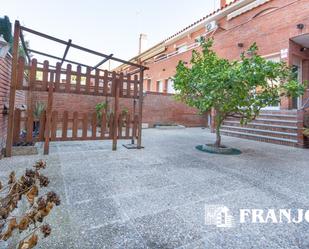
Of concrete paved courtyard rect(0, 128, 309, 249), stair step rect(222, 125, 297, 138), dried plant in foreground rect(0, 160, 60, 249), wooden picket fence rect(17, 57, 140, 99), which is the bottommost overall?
concrete paved courtyard rect(0, 128, 309, 249)

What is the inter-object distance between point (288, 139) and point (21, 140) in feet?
26.6

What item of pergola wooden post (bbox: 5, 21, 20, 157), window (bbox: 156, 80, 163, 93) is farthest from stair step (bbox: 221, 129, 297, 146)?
window (bbox: 156, 80, 163, 93)

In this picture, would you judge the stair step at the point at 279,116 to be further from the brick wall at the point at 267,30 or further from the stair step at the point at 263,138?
the stair step at the point at 263,138

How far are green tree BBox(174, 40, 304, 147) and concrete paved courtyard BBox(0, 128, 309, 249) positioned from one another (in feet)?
4.90

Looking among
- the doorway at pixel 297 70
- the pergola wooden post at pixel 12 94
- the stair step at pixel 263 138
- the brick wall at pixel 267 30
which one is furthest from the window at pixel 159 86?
the pergola wooden post at pixel 12 94

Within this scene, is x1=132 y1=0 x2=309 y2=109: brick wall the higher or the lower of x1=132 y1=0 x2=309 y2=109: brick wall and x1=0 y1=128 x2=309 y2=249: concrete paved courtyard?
the higher

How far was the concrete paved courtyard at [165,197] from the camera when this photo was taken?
5.91 ft

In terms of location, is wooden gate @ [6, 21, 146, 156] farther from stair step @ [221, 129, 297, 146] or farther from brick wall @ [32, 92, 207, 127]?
stair step @ [221, 129, 297, 146]

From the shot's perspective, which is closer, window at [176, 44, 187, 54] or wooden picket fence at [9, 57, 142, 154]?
wooden picket fence at [9, 57, 142, 154]

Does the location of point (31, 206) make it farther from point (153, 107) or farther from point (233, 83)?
point (153, 107)

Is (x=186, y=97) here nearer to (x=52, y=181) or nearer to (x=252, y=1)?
(x=52, y=181)

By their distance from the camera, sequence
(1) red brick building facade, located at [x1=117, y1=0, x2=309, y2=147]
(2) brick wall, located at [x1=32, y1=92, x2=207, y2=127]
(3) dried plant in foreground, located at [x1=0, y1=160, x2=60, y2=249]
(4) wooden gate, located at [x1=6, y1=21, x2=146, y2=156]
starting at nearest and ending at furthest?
1. (3) dried plant in foreground, located at [x1=0, y1=160, x2=60, y2=249]
2. (4) wooden gate, located at [x1=6, y1=21, x2=146, y2=156]
3. (1) red brick building facade, located at [x1=117, y1=0, x2=309, y2=147]
4. (2) brick wall, located at [x1=32, y1=92, x2=207, y2=127]

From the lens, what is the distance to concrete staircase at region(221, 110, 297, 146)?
7145 mm

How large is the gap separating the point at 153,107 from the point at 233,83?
797 centimetres
